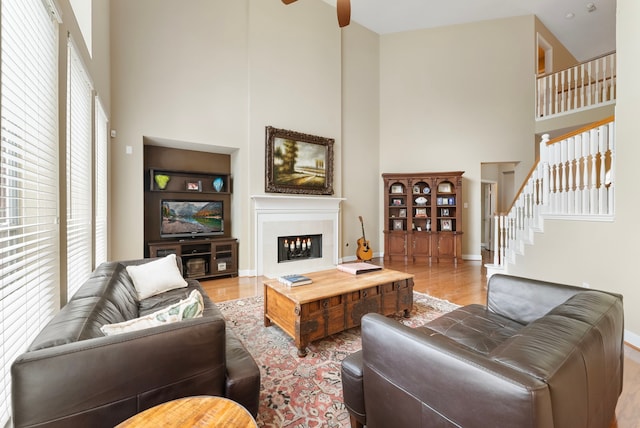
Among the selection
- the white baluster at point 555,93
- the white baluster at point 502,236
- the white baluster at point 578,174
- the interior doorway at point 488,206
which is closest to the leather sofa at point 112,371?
the white baluster at point 578,174

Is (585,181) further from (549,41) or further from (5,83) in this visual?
(549,41)

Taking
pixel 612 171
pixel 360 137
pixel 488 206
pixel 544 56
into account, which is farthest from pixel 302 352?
pixel 544 56

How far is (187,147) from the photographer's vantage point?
452 cm

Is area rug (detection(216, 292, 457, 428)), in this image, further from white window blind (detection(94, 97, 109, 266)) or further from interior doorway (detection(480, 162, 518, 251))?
interior doorway (detection(480, 162, 518, 251))

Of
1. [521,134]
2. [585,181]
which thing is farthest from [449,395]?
[521,134]

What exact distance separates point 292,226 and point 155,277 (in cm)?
277

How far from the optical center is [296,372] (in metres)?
1.94

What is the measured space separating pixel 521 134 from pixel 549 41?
2.67 meters

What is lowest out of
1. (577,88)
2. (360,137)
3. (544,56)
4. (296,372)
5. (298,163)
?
(296,372)

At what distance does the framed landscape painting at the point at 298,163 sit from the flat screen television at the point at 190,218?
1.01m

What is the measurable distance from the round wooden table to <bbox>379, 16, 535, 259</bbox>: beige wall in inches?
249

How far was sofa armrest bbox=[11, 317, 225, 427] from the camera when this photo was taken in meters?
0.86

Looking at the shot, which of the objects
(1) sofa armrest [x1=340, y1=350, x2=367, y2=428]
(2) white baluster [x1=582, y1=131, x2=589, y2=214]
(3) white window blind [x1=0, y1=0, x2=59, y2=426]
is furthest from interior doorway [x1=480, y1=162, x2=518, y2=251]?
(3) white window blind [x1=0, y1=0, x2=59, y2=426]

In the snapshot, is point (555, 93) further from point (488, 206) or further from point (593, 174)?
point (593, 174)
